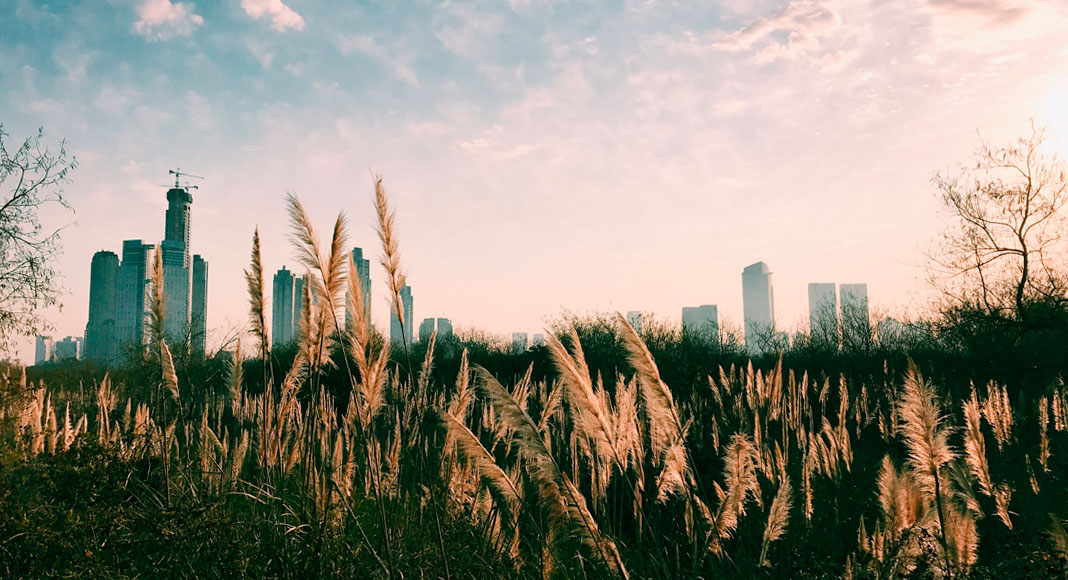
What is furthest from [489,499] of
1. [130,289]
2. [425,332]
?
[130,289]

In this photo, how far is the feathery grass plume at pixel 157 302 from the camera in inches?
132

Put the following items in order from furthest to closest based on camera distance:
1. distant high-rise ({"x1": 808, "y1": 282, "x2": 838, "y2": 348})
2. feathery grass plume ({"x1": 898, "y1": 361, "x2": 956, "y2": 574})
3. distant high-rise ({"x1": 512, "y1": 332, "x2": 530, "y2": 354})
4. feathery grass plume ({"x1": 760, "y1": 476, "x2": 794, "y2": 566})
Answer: distant high-rise ({"x1": 512, "y1": 332, "x2": 530, "y2": 354}) → distant high-rise ({"x1": 808, "y1": 282, "x2": 838, "y2": 348}) → feathery grass plume ({"x1": 760, "y1": 476, "x2": 794, "y2": 566}) → feathery grass plume ({"x1": 898, "y1": 361, "x2": 956, "y2": 574})

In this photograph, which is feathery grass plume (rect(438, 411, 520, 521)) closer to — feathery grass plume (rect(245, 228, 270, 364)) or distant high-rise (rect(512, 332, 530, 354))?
feathery grass plume (rect(245, 228, 270, 364))

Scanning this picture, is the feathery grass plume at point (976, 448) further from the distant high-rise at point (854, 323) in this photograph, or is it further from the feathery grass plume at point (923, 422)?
the distant high-rise at point (854, 323)

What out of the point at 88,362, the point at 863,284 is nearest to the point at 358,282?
the point at 88,362

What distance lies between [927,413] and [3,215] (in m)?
17.7

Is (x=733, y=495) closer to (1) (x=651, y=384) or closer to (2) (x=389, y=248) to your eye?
(1) (x=651, y=384)

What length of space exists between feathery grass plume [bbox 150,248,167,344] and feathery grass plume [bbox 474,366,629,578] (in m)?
2.48

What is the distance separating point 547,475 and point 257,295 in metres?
2.07

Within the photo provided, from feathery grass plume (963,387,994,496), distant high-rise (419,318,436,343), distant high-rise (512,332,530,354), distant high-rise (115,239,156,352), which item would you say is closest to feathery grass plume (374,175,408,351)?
feathery grass plume (963,387,994,496)

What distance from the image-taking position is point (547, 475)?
1763mm

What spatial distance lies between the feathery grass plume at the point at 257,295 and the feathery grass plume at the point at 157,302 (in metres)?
A: 0.65

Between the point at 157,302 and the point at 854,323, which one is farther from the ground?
the point at 854,323

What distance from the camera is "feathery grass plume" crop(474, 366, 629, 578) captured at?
168 centimetres
